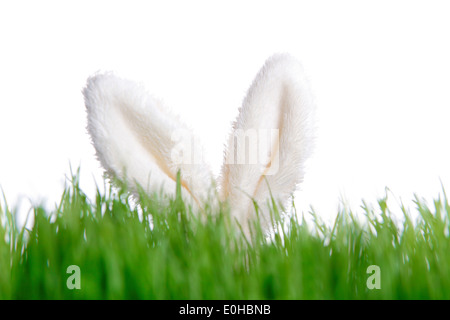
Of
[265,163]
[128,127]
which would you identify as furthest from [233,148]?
[128,127]

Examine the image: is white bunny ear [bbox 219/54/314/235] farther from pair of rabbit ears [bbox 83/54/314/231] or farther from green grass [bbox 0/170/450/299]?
green grass [bbox 0/170/450/299]

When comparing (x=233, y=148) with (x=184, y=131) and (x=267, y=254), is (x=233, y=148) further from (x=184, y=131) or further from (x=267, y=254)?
(x=267, y=254)

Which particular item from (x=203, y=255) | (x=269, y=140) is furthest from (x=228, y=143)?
(x=203, y=255)

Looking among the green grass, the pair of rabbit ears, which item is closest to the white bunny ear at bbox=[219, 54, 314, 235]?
the pair of rabbit ears

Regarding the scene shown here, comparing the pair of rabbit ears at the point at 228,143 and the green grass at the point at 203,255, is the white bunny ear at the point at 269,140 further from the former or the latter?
the green grass at the point at 203,255

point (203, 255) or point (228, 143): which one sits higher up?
point (228, 143)

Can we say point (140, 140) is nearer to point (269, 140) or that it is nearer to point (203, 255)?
point (269, 140)

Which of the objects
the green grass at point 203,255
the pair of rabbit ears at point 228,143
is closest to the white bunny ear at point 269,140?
the pair of rabbit ears at point 228,143
